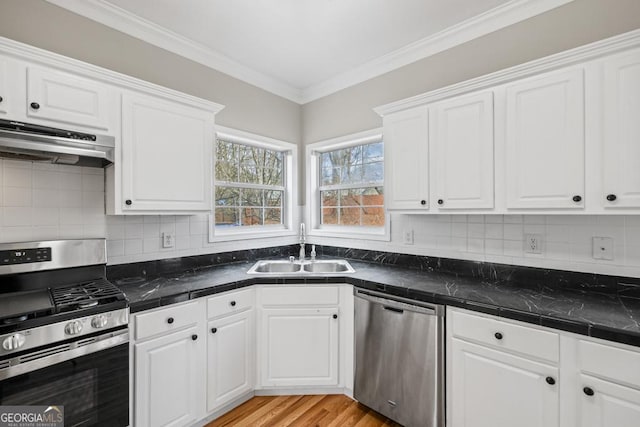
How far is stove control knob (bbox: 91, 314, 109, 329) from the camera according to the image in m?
1.42

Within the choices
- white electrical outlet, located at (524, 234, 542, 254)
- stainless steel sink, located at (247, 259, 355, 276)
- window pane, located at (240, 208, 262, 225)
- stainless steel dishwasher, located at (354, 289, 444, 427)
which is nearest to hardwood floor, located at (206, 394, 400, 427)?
stainless steel dishwasher, located at (354, 289, 444, 427)

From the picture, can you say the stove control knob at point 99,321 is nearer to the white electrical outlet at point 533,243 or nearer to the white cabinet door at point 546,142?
the white cabinet door at point 546,142

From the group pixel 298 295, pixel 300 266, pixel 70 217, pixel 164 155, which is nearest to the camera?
pixel 70 217

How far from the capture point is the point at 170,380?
1763 mm

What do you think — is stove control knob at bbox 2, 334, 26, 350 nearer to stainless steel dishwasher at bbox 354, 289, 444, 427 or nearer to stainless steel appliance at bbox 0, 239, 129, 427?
stainless steel appliance at bbox 0, 239, 129, 427

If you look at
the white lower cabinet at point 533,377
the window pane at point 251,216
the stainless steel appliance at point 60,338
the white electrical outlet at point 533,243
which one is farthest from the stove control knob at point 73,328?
the white electrical outlet at point 533,243

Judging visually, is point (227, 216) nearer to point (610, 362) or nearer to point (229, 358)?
point (229, 358)

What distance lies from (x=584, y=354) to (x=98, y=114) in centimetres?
278

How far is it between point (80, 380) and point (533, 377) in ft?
7.08

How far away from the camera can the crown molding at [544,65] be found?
4.71 ft

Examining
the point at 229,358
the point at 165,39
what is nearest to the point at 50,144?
the point at 165,39

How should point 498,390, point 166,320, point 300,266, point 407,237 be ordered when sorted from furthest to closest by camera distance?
point 300,266 → point 407,237 → point 166,320 → point 498,390

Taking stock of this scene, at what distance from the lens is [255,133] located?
2996mm

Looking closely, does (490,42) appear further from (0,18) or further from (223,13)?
(0,18)
